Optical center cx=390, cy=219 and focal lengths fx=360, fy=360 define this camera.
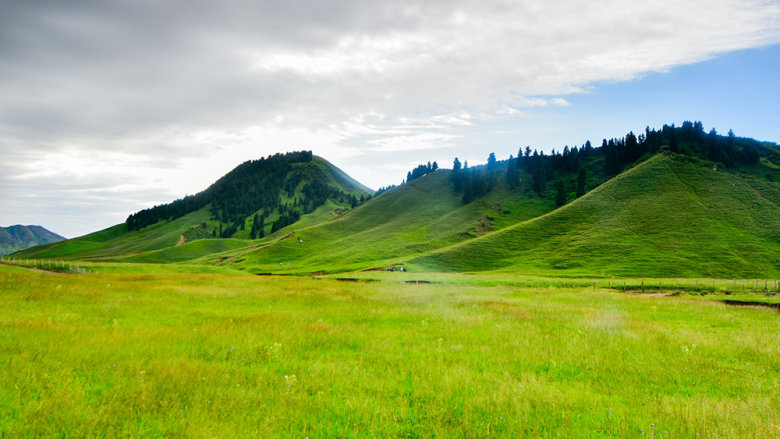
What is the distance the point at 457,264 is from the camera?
104 metres

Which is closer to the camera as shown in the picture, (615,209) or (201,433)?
(201,433)

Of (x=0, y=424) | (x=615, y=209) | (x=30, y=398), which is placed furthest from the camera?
Answer: (x=615, y=209)

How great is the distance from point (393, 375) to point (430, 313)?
964 cm

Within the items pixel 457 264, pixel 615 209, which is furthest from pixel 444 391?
pixel 615 209

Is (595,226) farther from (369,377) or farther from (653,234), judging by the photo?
(369,377)

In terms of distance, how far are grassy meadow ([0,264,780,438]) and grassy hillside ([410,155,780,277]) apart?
81.6 metres

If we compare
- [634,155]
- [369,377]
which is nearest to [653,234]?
[634,155]

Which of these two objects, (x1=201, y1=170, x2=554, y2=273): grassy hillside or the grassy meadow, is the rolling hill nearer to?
(x1=201, y1=170, x2=554, y2=273): grassy hillside

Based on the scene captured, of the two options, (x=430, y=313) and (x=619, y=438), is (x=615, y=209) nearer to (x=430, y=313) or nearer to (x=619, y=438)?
(x=430, y=313)

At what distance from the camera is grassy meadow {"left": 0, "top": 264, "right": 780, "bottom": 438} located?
5.77 meters

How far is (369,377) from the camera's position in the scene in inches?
322

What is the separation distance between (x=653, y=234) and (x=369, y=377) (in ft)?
410

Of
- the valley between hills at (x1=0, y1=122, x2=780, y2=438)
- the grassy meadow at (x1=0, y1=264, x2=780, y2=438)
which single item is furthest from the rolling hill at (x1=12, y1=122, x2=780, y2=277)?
the grassy meadow at (x1=0, y1=264, x2=780, y2=438)

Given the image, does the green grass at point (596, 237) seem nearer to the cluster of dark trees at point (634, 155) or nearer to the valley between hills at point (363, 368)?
the cluster of dark trees at point (634, 155)
